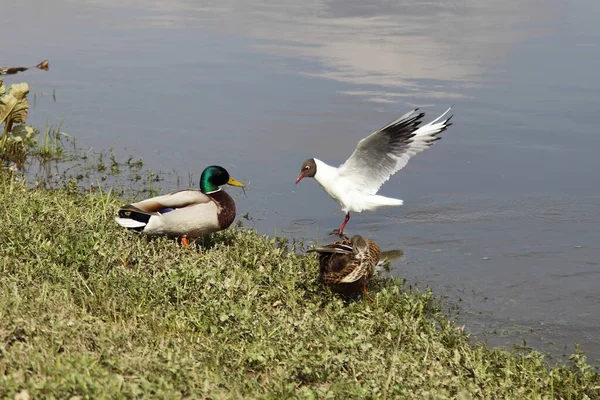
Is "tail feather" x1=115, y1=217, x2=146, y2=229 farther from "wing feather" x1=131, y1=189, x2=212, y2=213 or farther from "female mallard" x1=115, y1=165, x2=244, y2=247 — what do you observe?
"wing feather" x1=131, y1=189, x2=212, y2=213

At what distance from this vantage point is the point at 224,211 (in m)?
7.34

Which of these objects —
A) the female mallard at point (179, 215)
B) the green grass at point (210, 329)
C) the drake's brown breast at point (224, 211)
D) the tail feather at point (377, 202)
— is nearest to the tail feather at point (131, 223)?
the female mallard at point (179, 215)

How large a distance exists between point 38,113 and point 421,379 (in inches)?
322

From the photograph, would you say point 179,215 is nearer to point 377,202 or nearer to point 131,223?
point 131,223

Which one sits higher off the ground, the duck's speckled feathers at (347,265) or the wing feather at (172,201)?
the wing feather at (172,201)

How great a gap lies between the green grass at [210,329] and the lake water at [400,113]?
752mm

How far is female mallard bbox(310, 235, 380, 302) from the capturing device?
660 cm

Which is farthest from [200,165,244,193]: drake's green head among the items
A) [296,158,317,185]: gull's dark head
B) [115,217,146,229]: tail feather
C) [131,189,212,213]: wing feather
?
Result: [296,158,317,185]: gull's dark head

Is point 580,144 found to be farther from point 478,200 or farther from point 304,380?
point 304,380

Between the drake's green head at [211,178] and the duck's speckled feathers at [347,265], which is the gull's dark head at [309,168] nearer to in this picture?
the drake's green head at [211,178]

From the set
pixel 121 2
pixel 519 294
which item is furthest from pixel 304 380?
pixel 121 2

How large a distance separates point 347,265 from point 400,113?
202 inches

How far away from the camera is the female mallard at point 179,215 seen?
7.13m

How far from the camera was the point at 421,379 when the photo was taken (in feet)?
16.5
